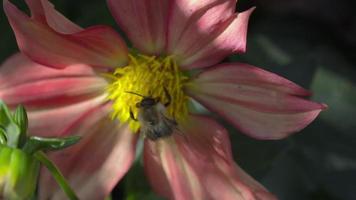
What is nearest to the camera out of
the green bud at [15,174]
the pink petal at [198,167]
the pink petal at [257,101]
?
the green bud at [15,174]

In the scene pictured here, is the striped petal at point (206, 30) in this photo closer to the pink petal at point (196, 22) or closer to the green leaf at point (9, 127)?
the pink petal at point (196, 22)

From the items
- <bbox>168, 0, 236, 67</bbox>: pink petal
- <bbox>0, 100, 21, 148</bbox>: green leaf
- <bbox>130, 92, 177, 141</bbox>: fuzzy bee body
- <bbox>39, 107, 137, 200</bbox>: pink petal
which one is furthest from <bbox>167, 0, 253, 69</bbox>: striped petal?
<bbox>0, 100, 21, 148</bbox>: green leaf

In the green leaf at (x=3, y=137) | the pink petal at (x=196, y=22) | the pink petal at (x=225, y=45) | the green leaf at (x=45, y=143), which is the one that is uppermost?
the pink petal at (x=196, y=22)

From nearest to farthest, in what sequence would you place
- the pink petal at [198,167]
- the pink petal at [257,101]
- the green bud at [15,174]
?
the green bud at [15,174]
the pink petal at [257,101]
the pink petal at [198,167]

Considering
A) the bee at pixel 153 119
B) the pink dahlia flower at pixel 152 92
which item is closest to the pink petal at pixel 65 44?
the pink dahlia flower at pixel 152 92

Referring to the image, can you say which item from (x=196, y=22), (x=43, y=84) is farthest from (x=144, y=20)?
(x=43, y=84)

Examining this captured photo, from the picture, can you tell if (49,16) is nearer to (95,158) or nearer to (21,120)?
(21,120)
